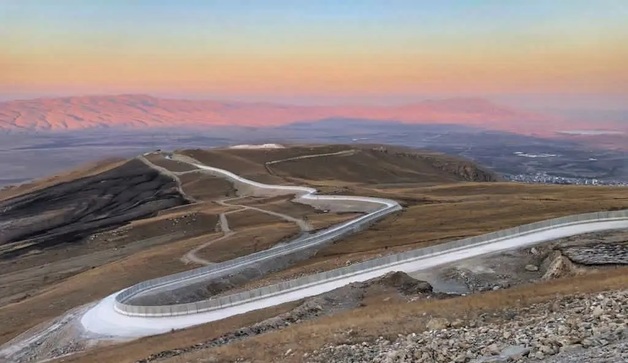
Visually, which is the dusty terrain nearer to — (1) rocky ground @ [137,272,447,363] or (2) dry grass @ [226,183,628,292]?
(2) dry grass @ [226,183,628,292]

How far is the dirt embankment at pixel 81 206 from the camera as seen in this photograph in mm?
93562

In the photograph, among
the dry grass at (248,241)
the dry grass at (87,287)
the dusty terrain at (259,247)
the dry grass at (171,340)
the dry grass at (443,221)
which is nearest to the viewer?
the dusty terrain at (259,247)

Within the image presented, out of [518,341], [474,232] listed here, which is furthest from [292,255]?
[518,341]

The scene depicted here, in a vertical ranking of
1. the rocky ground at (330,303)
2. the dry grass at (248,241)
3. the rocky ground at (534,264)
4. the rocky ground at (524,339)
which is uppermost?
the rocky ground at (524,339)

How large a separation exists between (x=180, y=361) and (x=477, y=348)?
39.0 feet

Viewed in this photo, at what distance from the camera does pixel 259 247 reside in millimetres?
63344

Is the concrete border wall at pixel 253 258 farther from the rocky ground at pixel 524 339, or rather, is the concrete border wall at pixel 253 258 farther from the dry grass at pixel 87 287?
the rocky ground at pixel 524 339

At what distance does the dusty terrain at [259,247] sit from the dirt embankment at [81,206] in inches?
185

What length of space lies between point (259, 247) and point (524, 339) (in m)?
47.8

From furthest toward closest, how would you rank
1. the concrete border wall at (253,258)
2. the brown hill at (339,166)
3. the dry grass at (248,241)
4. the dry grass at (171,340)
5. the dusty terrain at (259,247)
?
the brown hill at (339,166) < the dry grass at (248,241) < the concrete border wall at (253,258) < the dry grass at (171,340) < the dusty terrain at (259,247)

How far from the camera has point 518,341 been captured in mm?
16844

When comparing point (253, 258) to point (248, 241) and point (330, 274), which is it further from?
point (330, 274)

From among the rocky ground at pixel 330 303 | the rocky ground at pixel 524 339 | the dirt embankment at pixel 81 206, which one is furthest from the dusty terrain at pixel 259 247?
the dirt embankment at pixel 81 206

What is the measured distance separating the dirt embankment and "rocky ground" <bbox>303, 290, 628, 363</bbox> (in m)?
75.0
